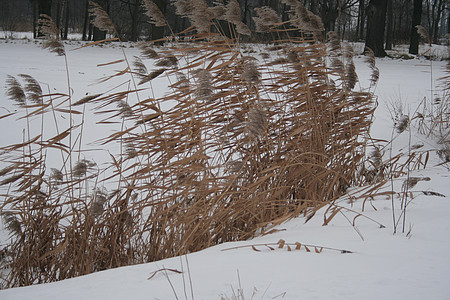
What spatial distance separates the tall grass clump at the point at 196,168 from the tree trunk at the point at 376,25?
1137 centimetres

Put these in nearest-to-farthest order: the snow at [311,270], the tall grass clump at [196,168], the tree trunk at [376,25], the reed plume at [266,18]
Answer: the snow at [311,270]
the tall grass clump at [196,168]
the reed plume at [266,18]
the tree trunk at [376,25]

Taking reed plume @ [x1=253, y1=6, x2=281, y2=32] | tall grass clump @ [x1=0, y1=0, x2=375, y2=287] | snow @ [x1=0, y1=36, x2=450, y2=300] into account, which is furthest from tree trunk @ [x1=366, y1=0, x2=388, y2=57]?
snow @ [x1=0, y1=36, x2=450, y2=300]

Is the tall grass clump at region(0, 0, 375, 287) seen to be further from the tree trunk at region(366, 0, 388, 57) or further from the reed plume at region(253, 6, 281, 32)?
the tree trunk at region(366, 0, 388, 57)

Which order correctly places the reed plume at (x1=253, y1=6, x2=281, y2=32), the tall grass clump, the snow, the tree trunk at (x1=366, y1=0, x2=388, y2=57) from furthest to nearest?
the tree trunk at (x1=366, y1=0, x2=388, y2=57)
the reed plume at (x1=253, y1=6, x2=281, y2=32)
the tall grass clump
the snow

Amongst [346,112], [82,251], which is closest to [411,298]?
[82,251]

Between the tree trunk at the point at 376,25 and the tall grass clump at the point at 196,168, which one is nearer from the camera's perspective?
the tall grass clump at the point at 196,168

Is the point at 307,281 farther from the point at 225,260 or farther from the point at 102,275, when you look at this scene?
the point at 102,275

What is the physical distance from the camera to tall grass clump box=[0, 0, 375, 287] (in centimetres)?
186

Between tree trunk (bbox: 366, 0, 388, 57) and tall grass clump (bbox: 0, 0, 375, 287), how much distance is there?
11371mm

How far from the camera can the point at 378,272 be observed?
3.53 ft

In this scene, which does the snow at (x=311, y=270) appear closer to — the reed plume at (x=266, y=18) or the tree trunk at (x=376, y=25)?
the reed plume at (x=266, y=18)

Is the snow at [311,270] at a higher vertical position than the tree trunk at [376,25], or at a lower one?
lower

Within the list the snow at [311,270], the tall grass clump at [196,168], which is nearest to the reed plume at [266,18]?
the tall grass clump at [196,168]

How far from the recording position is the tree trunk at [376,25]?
41.5 feet
